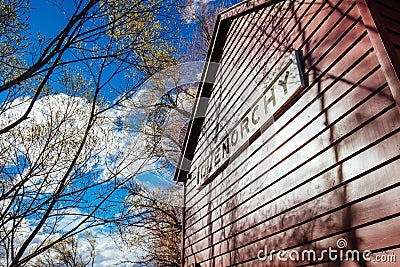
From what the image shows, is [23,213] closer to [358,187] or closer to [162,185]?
[358,187]

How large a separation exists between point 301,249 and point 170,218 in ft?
29.6

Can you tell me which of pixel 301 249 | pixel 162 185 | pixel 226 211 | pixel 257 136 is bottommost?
pixel 301 249

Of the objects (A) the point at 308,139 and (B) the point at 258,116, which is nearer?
(A) the point at 308,139

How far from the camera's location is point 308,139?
2.53 meters

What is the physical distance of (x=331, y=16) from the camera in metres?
2.59

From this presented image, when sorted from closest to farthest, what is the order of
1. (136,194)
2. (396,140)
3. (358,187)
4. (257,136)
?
(396,140) < (358,187) < (257,136) < (136,194)

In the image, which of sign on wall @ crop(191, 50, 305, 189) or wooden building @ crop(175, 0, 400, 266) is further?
sign on wall @ crop(191, 50, 305, 189)

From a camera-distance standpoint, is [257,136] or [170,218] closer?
[257,136]

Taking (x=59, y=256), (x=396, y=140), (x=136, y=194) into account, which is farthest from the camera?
(x=59, y=256)

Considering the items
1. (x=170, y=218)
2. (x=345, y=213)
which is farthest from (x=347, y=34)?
(x=170, y=218)

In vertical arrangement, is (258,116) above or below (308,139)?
above

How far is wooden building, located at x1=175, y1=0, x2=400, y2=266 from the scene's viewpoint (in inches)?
72.1

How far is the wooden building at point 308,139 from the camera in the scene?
6.01ft

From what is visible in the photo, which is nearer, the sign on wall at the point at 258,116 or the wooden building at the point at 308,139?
the wooden building at the point at 308,139
